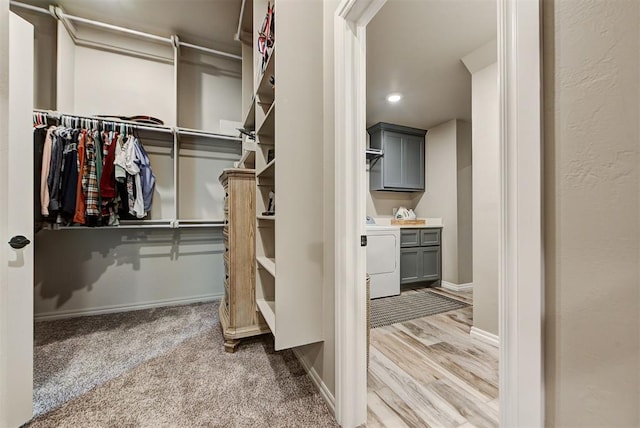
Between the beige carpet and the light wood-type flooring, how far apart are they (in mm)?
Result: 378

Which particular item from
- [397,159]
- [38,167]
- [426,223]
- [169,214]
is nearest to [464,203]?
[426,223]

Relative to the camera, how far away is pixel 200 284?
2.84 m

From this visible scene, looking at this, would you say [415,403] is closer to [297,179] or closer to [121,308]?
[297,179]

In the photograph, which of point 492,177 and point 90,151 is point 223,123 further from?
point 492,177

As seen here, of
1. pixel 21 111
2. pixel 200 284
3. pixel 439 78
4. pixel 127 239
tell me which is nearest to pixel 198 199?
pixel 127 239

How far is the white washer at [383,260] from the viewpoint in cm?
316

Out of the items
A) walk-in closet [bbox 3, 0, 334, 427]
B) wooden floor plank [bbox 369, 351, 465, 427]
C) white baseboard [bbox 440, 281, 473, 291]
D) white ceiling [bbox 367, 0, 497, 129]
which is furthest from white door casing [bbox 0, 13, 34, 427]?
white baseboard [bbox 440, 281, 473, 291]

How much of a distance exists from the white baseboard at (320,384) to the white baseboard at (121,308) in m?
1.67

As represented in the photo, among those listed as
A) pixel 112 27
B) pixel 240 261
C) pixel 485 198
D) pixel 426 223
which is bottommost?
pixel 240 261

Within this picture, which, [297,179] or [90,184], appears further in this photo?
[90,184]

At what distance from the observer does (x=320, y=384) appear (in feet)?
4.46

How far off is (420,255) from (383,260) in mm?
727

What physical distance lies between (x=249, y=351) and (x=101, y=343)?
1.17m

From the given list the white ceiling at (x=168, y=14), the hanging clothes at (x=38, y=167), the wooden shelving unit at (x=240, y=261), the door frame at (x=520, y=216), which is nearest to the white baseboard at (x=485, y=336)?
the wooden shelving unit at (x=240, y=261)
